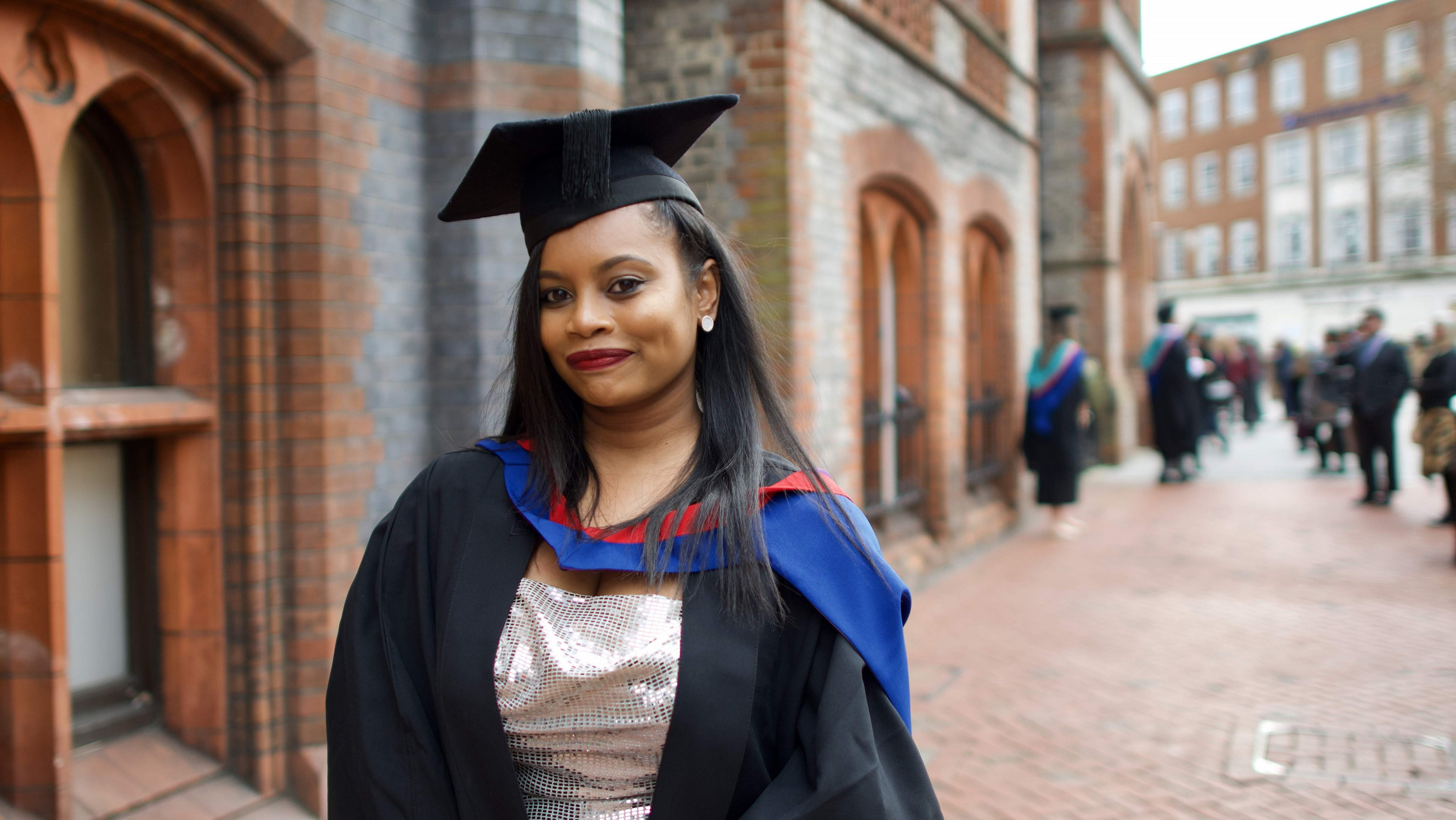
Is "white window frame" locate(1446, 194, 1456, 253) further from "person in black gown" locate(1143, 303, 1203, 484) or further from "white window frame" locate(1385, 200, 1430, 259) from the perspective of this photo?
"person in black gown" locate(1143, 303, 1203, 484)

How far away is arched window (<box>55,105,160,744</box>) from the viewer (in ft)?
11.0

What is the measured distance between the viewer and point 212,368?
12.0ft

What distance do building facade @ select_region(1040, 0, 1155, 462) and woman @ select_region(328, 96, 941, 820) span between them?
48.7 feet

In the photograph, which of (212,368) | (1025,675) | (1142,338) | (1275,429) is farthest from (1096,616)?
(1275,429)

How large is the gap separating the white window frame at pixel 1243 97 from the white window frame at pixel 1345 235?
5498 mm

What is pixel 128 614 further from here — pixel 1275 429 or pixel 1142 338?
pixel 1275 429

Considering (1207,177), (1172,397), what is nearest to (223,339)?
(1172,397)

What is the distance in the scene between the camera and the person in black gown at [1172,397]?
1405 centimetres

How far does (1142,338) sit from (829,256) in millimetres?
14068

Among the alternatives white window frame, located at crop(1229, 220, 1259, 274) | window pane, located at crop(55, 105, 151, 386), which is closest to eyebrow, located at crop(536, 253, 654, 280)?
window pane, located at crop(55, 105, 151, 386)

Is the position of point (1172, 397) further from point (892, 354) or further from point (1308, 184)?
point (1308, 184)

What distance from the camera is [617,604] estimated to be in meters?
1.75

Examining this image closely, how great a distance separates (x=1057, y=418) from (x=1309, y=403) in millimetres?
6276

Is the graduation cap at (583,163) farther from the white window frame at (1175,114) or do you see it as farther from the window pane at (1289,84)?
the white window frame at (1175,114)
